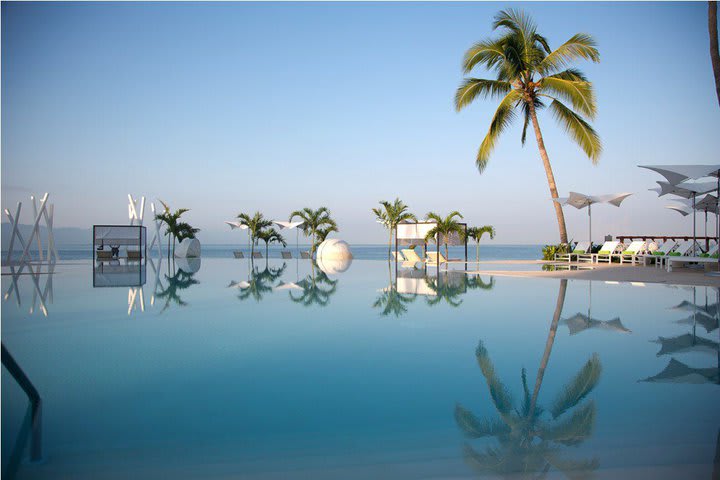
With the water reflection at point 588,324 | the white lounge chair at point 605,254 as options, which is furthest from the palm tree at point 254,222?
the water reflection at point 588,324

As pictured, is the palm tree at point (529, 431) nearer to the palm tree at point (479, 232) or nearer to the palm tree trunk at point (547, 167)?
the palm tree trunk at point (547, 167)

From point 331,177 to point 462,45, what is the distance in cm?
1075

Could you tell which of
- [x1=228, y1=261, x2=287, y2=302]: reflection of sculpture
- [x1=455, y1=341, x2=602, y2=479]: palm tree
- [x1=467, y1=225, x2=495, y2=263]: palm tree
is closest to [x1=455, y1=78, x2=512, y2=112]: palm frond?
[x1=467, y1=225, x2=495, y2=263]: palm tree

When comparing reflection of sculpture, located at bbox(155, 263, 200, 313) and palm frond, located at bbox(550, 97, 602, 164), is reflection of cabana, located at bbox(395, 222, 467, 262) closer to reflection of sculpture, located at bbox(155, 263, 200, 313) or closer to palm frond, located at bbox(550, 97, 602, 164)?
palm frond, located at bbox(550, 97, 602, 164)

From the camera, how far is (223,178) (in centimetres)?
2686

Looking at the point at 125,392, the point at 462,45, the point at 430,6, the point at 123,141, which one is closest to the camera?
the point at 125,392

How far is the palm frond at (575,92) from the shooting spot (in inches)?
683

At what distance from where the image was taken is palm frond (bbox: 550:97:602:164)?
1764cm

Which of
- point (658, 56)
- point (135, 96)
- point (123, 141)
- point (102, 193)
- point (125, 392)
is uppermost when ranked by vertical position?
point (658, 56)

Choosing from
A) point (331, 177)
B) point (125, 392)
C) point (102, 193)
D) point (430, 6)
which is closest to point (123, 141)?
point (102, 193)

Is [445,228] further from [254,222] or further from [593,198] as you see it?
[254,222]

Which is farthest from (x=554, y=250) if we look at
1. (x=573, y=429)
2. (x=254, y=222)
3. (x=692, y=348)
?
(x=573, y=429)

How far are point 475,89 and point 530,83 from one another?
209 centimetres

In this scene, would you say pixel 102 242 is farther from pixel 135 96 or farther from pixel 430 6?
pixel 430 6
